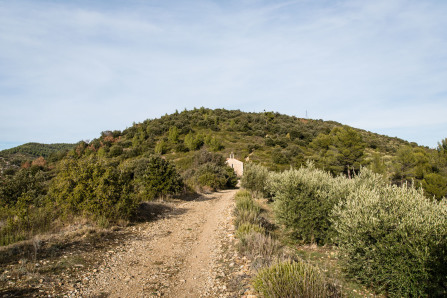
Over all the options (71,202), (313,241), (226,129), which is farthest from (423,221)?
(226,129)

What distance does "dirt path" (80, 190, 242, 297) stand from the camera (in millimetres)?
4762

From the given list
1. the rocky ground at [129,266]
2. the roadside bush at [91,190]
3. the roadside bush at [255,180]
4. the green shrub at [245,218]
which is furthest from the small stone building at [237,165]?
the rocky ground at [129,266]

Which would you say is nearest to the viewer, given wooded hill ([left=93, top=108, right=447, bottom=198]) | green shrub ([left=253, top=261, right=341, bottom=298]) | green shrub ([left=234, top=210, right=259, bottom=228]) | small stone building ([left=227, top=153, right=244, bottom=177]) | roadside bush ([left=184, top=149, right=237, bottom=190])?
green shrub ([left=253, top=261, right=341, bottom=298])

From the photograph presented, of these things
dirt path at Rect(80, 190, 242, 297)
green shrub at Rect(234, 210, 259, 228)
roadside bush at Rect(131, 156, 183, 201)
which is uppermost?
roadside bush at Rect(131, 156, 183, 201)

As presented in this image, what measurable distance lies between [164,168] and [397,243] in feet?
45.7

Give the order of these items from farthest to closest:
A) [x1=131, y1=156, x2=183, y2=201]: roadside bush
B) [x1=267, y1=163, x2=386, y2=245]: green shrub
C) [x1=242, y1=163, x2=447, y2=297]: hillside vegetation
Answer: [x1=131, y1=156, x2=183, y2=201]: roadside bush < [x1=267, y1=163, x2=386, y2=245]: green shrub < [x1=242, y1=163, x2=447, y2=297]: hillside vegetation

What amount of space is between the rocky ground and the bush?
2638mm

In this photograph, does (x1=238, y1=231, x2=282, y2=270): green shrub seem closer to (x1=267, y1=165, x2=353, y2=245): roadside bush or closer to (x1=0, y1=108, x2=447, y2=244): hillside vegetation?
(x1=267, y1=165, x2=353, y2=245): roadside bush

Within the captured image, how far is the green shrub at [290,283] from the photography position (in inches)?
148

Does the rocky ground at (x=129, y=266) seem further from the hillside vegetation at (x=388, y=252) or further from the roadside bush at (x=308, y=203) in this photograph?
the roadside bush at (x=308, y=203)

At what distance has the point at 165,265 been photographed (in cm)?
611

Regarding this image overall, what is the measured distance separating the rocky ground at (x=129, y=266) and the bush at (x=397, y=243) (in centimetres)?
264

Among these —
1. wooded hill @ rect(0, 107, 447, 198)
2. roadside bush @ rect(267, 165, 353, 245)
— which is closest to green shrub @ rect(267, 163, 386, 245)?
roadside bush @ rect(267, 165, 353, 245)

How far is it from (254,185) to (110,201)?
1405 centimetres
